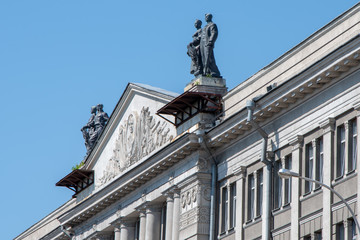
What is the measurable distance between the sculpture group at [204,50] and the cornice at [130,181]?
9.59 feet

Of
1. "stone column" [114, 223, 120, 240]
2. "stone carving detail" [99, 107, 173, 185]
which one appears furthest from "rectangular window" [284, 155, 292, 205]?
"stone column" [114, 223, 120, 240]

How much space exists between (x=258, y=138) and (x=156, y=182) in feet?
27.4

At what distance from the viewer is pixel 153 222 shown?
163ft

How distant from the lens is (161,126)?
49656mm

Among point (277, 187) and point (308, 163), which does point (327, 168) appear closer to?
point (308, 163)

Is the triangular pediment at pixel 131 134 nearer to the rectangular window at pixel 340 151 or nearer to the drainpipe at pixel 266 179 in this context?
the drainpipe at pixel 266 179

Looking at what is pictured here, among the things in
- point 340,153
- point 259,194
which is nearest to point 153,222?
point 259,194

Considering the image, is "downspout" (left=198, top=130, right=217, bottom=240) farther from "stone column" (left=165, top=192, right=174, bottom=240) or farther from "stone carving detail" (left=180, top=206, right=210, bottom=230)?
"stone column" (left=165, top=192, right=174, bottom=240)

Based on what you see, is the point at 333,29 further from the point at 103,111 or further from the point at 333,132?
the point at 103,111

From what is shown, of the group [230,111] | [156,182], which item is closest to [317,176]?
[230,111]

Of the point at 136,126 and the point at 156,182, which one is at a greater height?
the point at 136,126

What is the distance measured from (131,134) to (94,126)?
25.4 feet

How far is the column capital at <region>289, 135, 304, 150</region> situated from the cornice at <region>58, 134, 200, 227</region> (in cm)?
632

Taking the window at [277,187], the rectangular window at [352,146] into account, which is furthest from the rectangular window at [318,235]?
the window at [277,187]
